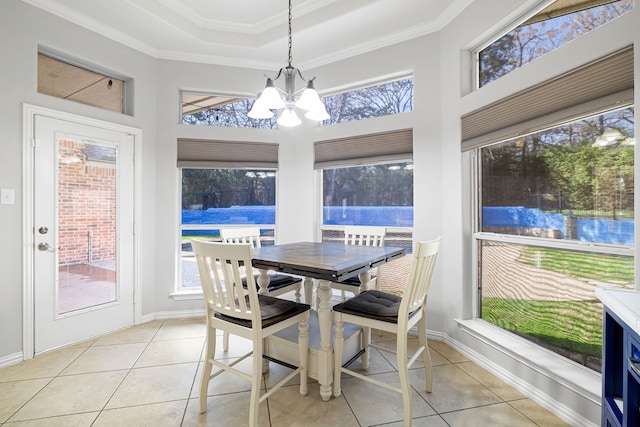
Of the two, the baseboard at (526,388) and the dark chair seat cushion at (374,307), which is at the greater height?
the dark chair seat cushion at (374,307)

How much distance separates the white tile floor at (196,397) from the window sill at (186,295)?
2.88ft

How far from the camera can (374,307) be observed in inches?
74.9

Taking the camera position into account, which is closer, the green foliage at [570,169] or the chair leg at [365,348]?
the green foliage at [570,169]

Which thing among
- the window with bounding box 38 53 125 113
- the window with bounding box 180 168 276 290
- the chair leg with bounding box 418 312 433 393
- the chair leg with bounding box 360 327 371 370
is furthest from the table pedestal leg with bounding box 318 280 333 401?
the window with bounding box 38 53 125 113

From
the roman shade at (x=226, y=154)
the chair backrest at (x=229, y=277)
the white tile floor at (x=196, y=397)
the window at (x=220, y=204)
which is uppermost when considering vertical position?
the roman shade at (x=226, y=154)

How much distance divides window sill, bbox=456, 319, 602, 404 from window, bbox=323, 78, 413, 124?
204 centimetres

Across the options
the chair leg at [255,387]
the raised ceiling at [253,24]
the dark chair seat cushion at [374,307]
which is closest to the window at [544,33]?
the raised ceiling at [253,24]

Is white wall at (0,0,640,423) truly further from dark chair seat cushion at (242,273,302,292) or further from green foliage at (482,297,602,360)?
dark chair seat cushion at (242,273,302,292)

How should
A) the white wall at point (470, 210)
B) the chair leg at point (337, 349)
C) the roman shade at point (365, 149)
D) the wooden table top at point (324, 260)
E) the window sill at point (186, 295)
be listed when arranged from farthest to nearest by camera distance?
the window sill at point (186, 295), the roman shade at point (365, 149), the chair leg at point (337, 349), the wooden table top at point (324, 260), the white wall at point (470, 210)

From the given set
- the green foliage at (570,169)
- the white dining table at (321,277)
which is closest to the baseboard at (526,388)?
the white dining table at (321,277)

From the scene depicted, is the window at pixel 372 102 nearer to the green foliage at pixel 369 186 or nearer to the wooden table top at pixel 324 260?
the green foliage at pixel 369 186

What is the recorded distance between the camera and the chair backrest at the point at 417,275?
1.69 metres

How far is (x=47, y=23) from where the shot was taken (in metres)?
2.55

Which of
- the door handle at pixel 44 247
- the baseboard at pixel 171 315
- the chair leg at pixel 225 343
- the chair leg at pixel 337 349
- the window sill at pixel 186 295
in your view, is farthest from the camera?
the window sill at pixel 186 295
